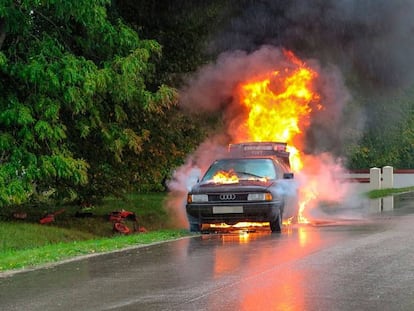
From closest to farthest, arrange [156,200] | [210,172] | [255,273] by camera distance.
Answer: [255,273]
[210,172]
[156,200]

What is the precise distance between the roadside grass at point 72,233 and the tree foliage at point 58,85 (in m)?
1.56

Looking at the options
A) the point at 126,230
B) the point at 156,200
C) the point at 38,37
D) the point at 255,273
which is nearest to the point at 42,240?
the point at 126,230

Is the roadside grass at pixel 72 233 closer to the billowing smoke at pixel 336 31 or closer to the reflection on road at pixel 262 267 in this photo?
the reflection on road at pixel 262 267

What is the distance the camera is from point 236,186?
14.2 metres

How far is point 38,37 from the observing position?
1420cm

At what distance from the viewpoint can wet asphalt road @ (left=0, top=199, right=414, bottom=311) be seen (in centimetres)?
700

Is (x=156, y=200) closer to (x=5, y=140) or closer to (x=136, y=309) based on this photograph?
(x=5, y=140)

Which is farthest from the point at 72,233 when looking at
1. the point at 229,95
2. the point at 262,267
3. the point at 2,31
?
the point at 262,267

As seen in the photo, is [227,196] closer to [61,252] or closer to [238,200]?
[238,200]

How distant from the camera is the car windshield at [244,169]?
15281 millimetres

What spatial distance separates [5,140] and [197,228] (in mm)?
4286

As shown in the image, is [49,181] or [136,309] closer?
[136,309]

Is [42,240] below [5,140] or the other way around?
below

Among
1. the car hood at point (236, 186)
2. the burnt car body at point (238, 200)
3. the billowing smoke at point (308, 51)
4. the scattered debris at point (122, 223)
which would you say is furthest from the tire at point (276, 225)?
the scattered debris at point (122, 223)
